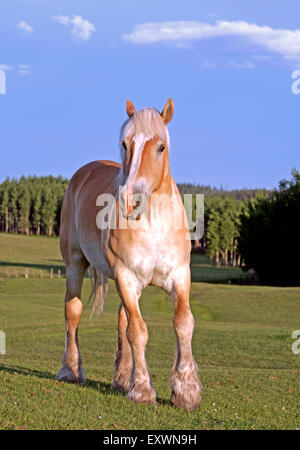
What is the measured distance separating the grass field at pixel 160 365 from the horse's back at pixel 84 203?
213 centimetres

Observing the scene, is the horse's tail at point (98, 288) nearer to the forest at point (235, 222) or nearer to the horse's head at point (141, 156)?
the horse's head at point (141, 156)

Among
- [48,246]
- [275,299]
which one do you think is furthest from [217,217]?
[275,299]

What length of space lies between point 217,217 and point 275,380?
101 metres

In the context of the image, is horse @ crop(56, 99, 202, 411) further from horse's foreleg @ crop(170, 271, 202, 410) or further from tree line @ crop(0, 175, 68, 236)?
tree line @ crop(0, 175, 68, 236)

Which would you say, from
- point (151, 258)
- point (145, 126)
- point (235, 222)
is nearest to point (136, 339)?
point (151, 258)

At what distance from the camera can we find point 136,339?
651 centimetres

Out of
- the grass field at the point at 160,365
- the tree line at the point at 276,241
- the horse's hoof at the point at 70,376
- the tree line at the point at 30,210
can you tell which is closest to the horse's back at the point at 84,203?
the horse's hoof at the point at 70,376

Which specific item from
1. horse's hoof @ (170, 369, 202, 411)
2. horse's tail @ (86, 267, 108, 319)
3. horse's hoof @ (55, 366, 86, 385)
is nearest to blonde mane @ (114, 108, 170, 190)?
horse's hoof @ (170, 369, 202, 411)

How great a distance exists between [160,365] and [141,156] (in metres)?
9.58

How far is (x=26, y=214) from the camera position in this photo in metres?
139

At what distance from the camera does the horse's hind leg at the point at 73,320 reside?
26.8 feet

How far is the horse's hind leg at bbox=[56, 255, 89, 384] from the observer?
818 centimetres

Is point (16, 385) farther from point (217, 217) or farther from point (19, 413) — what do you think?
point (217, 217)

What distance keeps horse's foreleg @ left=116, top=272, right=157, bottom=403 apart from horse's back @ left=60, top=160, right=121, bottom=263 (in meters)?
1.28
